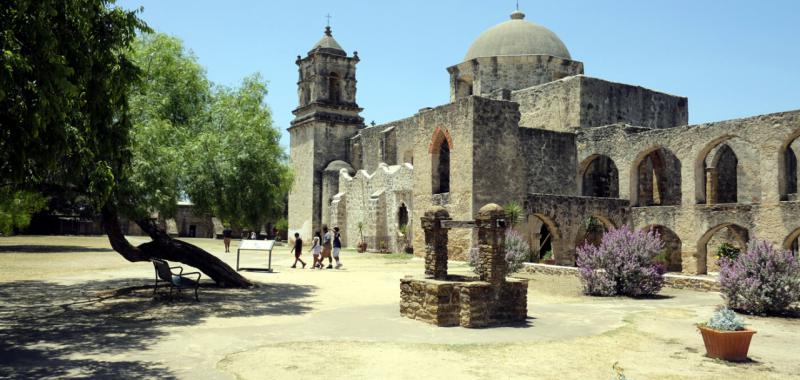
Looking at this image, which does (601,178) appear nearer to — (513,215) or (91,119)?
(513,215)

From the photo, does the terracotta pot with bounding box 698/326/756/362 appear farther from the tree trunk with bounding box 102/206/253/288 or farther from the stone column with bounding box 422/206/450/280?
the tree trunk with bounding box 102/206/253/288

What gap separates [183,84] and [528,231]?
45.1 ft

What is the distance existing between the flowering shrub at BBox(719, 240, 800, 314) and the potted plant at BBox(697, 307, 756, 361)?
3.91 meters

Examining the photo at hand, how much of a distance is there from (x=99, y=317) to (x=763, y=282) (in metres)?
10.6

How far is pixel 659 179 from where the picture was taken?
82.3 feet

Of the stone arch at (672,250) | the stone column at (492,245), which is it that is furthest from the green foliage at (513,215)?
the stone column at (492,245)

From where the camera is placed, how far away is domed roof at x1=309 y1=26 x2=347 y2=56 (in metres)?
34.9

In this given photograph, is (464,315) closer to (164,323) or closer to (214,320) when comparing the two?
(214,320)

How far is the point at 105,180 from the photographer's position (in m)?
7.46

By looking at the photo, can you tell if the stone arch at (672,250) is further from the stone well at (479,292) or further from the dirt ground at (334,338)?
the stone well at (479,292)

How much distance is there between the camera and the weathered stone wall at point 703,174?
19.1m

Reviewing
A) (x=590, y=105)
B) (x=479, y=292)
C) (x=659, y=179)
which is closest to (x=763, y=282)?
(x=479, y=292)

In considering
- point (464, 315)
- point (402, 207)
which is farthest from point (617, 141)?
point (464, 315)

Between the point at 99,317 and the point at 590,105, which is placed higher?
the point at 590,105
